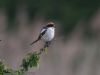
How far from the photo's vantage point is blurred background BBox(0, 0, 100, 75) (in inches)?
522

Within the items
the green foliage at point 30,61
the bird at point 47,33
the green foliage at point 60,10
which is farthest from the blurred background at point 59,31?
the green foliage at point 30,61

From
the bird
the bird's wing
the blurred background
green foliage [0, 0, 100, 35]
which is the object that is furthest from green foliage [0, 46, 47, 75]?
green foliage [0, 0, 100, 35]

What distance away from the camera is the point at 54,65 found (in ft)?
42.3

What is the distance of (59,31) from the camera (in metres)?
17.1

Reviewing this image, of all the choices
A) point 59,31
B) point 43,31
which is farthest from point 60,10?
point 43,31

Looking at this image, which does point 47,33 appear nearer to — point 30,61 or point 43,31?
point 43,31

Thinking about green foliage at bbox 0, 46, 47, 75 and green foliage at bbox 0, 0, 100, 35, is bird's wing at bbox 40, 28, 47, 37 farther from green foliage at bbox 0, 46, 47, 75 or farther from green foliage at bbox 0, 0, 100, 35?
green foliage at bbox 0, 0, 100, 35

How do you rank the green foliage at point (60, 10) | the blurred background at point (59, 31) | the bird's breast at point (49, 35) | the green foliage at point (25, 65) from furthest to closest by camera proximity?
the green foliage at point (60, 10) < the blurred background at point (59, 31) < the bird's breast at point (49, 35) < the green foliage at point (25, 65)

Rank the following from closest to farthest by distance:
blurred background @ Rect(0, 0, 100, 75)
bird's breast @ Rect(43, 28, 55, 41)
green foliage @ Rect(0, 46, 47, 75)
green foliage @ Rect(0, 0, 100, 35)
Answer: green foliage @ Rect(0, 46, 47, 75)
bird's breast @ Rect(43, 28, 55, 41)
blurred background @ Rect(0, 0, 100, 75)
green foliage @ Rect(0, 0, 100, 35)

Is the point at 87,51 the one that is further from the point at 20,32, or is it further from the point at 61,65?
the point at 20,32

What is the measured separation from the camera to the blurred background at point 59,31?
522 inches

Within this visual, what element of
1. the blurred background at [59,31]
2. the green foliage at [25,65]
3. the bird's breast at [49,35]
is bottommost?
the green foliage at [25,65]

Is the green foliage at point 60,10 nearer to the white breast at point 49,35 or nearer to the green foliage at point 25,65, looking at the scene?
the white breast at point 49,35

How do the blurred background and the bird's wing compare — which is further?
the blurred background
